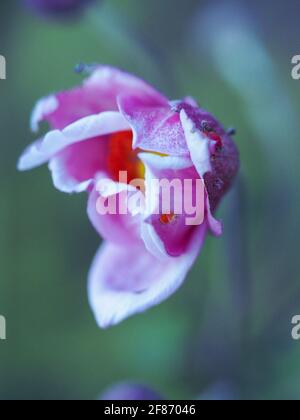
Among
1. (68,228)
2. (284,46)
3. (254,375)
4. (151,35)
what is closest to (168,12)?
(151,35)

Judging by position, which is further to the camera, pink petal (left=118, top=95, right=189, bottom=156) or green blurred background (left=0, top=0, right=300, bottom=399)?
green blurred background (left=0, top=0, right=300, bottom=399)

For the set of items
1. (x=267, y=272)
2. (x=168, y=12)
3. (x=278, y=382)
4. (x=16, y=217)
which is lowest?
(x=278, y=382)

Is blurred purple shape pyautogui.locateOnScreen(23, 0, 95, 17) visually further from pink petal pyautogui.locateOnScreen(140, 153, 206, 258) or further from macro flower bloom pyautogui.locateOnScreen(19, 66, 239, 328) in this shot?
pink petal pyautogui.locateOnScreen(140, 153, 206, 258)

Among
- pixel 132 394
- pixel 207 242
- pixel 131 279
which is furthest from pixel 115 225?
pixel 207 242

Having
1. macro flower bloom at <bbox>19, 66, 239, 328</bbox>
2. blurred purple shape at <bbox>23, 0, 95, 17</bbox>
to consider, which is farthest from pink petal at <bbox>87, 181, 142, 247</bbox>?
blurred purple shape at <bbox>23, 0, 95, 17</bbox>

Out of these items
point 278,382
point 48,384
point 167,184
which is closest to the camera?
point 167,184

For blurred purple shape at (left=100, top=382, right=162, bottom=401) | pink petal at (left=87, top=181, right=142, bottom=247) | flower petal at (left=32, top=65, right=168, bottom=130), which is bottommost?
blurred purple shape at (left=100, top=382, right=162, bottom=401)

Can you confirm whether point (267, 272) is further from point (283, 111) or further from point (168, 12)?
point (168, 12)
